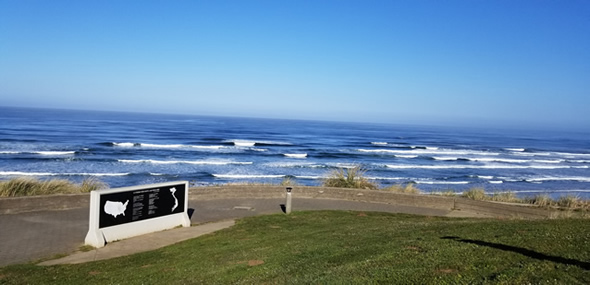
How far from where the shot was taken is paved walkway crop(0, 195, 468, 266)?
33.9 ft

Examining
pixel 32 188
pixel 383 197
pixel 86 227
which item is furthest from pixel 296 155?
pixel 86 227

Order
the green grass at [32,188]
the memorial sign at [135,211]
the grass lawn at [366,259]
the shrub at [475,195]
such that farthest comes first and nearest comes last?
the shrub at [475,195] < the green grass at [32,188] < the memorial sign at [135,211] < the grass lawn at [366,259]

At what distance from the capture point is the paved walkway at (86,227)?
10.3 metres

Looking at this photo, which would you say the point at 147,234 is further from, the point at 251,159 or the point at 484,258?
the point at 251,159

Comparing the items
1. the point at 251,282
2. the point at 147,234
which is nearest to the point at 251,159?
the point at 147,234

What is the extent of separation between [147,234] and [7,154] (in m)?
31.0

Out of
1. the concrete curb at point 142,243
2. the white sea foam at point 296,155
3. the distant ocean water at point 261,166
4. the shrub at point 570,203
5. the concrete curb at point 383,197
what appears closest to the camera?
the concrete curb at point 142,243

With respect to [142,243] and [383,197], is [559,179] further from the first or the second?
[142,243]

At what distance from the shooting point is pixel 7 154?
125 ft

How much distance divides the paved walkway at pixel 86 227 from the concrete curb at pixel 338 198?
1.13ft

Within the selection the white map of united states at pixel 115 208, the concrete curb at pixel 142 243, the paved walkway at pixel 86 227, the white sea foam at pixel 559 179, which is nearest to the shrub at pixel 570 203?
→ the paved walkway at pixel 86 227

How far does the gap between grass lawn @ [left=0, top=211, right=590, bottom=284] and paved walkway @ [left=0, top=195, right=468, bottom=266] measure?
0.97 m

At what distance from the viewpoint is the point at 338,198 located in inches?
729

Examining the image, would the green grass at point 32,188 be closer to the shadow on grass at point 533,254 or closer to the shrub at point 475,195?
the shadow on grass at point 533,254
